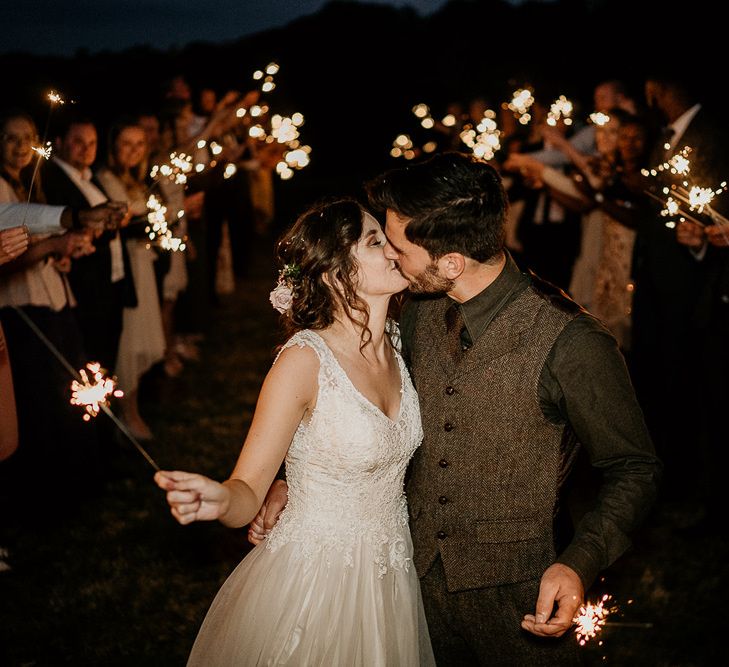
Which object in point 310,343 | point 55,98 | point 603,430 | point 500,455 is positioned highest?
point 55,98

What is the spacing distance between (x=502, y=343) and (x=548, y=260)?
18.2 ft

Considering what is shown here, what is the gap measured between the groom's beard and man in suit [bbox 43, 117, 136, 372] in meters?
3.10

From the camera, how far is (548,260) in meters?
7.74

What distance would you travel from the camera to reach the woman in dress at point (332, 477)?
8.38 feet

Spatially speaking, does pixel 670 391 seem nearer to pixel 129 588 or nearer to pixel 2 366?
pixel 129 588

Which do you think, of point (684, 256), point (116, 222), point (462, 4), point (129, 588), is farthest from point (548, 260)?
point (462, 4)

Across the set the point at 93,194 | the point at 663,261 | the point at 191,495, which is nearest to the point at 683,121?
the point at 663,261

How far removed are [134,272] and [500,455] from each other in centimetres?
418

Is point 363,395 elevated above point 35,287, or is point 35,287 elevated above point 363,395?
point 363,395

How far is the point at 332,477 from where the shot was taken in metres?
2.71

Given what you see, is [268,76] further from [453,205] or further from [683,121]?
[453,205]

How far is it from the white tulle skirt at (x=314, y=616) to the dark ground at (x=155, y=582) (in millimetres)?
846

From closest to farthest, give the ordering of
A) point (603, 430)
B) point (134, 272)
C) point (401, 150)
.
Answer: point (603, 430), point (134, 272), point (401, 150)

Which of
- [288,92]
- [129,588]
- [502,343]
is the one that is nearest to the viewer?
[502,343]
